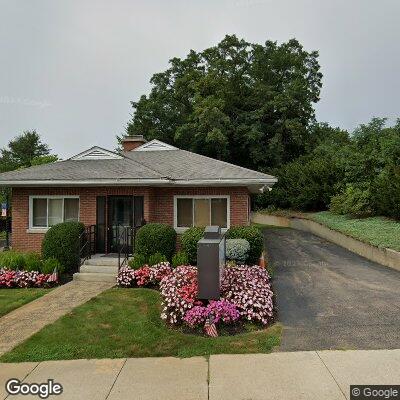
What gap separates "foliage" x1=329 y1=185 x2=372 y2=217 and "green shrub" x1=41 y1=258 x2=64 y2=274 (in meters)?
15.3

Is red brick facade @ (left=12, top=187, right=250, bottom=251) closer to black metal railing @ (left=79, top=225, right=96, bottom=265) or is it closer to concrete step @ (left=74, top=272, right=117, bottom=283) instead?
black metal railing @ (left=79, top=225, right=96, bottom=265)

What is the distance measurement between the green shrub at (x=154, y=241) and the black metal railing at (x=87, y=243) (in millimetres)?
2057

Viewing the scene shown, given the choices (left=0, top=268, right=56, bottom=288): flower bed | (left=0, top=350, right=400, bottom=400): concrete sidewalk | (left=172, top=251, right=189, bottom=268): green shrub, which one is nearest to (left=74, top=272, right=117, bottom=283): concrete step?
(left=0, top=268, right=56, bottom=288): flower bed

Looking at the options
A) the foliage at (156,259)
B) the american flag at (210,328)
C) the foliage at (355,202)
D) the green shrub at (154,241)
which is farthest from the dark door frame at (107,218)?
the foliage at (355,202)

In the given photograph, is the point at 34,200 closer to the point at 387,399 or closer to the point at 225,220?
the point at 225,220

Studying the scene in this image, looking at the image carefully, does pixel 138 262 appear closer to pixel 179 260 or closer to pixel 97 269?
pixel 179 260

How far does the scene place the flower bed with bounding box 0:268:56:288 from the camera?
11.4m

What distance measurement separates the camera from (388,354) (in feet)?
20.0

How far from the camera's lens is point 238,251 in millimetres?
11945

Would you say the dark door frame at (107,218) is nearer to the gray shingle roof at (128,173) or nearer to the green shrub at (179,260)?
the gray shingle roof at (128,173)

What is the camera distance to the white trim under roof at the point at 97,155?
1602cm

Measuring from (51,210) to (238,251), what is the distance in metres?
7.55

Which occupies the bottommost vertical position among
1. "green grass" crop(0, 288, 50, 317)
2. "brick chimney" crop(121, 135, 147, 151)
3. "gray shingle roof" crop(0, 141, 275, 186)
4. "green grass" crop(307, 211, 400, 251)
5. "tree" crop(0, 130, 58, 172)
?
"green grass" crop(0, 288, 50, 317)

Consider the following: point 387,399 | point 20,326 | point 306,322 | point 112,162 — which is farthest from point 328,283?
point 112,162
